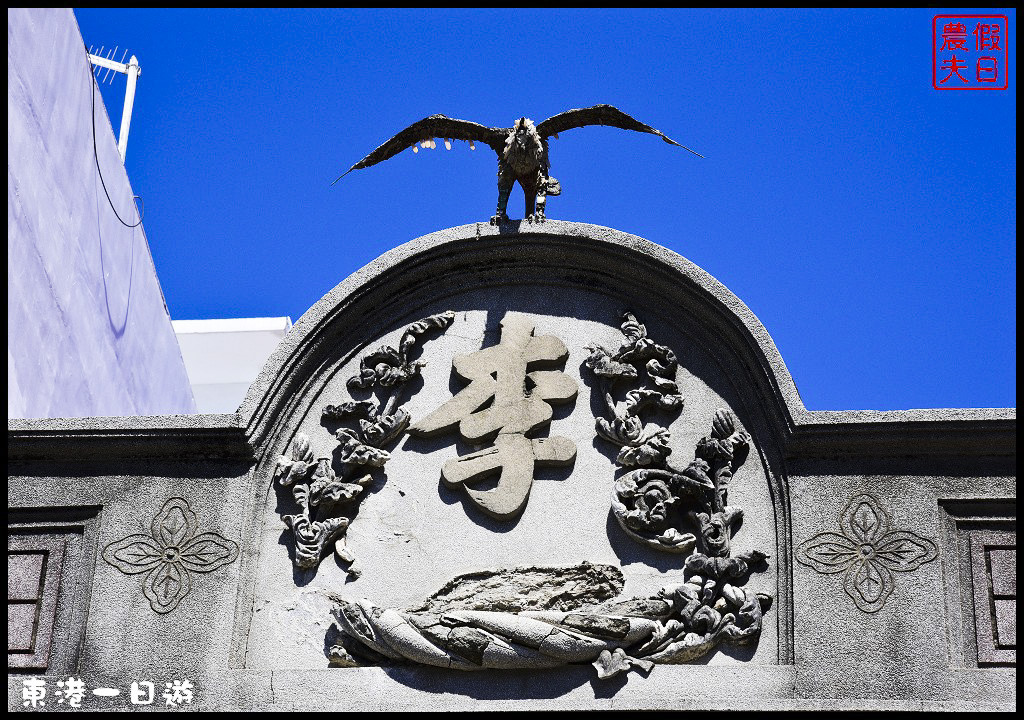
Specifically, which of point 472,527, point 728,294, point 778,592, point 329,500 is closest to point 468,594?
point 472,527

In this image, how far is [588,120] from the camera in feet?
30.6

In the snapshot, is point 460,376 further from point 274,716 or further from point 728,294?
point 274,716

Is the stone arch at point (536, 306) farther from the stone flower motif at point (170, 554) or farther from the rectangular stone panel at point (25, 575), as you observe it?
the rectangular stone panel at point (25, 575)

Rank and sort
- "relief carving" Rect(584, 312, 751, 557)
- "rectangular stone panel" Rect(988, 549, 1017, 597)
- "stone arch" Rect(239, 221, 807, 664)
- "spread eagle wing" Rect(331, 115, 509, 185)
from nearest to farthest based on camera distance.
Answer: "rectangular stone panel" Rect(988, 549, 1017, 597) → "relief carving" Rect(584, 312, 751, 557) → "stone arch" Rect(239, 221, 807, 664) → "spread eagle wing" Rect(331, 115, 509, 185)

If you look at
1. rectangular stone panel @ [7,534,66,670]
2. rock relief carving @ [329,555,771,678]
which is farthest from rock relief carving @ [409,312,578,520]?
rectangular stone panel @ [7,534,66,670]

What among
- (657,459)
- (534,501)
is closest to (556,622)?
(534,501)

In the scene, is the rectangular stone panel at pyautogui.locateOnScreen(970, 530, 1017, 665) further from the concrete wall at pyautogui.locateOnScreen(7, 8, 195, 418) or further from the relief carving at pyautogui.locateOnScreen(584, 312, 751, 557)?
the concrete wall at pyautogui.locateOnScreen(7, 8, 195, 418)

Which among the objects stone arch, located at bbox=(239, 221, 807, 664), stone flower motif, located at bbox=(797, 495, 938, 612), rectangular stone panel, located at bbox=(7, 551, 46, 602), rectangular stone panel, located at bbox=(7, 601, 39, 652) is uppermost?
stone arch, located at bbox=(239, 221, 807, 664)

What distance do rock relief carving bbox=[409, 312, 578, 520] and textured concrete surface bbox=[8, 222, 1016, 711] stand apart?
91 mm

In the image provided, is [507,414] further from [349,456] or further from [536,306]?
[349,456]

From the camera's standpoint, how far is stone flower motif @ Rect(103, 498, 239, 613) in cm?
849

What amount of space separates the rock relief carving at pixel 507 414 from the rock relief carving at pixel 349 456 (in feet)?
0.78

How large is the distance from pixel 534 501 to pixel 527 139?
2173 millimetres

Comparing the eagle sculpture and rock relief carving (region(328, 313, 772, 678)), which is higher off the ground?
the eagle sculpture
